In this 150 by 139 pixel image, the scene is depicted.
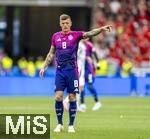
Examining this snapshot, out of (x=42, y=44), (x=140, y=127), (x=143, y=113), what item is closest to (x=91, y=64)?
(x=143, y=113)

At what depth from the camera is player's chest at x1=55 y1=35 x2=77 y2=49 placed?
15836 mm

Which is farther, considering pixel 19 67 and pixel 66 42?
pixel 19 67

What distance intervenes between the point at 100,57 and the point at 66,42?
68.9 ft

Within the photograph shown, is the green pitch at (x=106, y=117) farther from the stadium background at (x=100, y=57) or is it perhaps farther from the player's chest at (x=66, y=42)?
the player's chest at (x=66, y=42)

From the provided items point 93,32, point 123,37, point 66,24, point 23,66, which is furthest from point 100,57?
point 93,32

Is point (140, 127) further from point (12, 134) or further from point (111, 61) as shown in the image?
point (111, 61)

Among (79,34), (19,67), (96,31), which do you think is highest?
(96,31)

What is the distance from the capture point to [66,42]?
1586 centimetres

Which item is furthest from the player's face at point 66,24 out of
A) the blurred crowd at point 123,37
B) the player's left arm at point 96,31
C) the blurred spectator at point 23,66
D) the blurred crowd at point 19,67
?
the blurred spectator at point 23,66

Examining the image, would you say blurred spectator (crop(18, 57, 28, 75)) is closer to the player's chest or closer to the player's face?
the player's chest

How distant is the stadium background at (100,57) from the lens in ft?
70.2

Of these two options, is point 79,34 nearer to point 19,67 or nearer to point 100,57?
point 100,57

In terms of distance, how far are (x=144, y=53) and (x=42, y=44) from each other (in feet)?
38.4

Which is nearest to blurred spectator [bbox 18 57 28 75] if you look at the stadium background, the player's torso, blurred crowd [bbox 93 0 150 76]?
the stadium background
